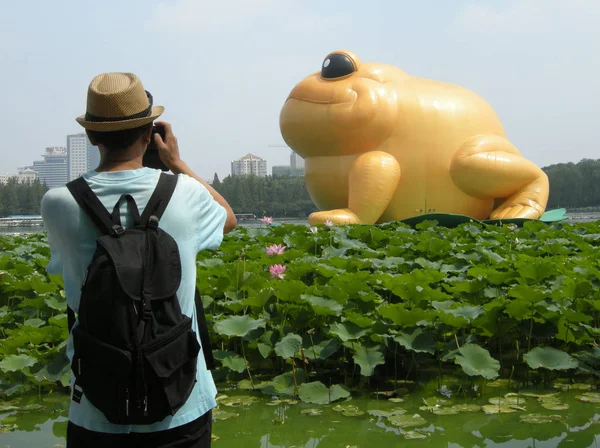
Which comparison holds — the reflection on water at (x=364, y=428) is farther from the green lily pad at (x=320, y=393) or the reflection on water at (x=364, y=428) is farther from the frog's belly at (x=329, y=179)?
the frog's belly at (x=329, y=179)

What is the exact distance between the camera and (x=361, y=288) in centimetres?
390

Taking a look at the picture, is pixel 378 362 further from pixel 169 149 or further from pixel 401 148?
pixel 401 148

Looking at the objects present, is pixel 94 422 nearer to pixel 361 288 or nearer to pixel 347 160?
pixel 361 288

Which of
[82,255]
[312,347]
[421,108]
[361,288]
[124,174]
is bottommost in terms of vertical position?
[312,347]

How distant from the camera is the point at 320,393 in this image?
10.9 feet

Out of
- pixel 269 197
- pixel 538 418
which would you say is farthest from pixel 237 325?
pixel 269 197

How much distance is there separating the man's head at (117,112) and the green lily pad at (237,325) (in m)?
1.98

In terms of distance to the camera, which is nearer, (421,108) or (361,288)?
(361,288)

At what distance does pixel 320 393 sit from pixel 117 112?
203cm

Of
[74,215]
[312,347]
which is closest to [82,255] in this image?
[74,215]

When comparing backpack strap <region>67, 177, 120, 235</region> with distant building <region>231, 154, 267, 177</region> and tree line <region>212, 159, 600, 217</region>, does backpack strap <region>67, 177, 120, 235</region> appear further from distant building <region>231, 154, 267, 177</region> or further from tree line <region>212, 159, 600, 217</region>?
distant building <region>231, 154, 267, 177</region>

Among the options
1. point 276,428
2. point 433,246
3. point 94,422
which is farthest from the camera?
point 433,246

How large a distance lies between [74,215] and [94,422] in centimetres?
47

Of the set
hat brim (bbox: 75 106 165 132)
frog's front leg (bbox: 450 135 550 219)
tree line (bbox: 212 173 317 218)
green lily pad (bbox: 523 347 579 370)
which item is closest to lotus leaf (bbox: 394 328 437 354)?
green lily pad (bbox: 523 347 579 370)
